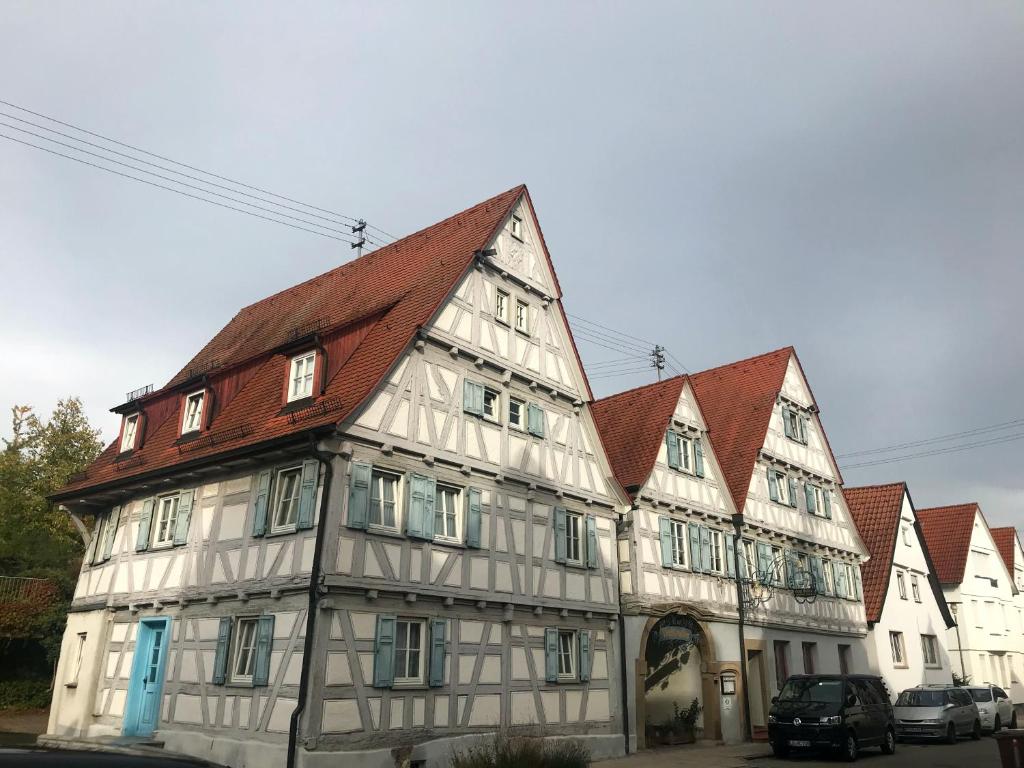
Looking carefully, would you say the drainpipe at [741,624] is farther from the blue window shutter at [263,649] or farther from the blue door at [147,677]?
the blue door at [147,677]

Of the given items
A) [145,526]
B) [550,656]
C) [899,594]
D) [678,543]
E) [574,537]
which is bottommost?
[550,656]

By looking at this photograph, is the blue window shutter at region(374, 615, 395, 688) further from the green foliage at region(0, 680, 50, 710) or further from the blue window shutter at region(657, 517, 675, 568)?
the green foliage at region(0, 680, 50, 710)

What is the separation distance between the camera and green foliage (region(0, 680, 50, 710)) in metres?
26.5

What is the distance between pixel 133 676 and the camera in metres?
17.3

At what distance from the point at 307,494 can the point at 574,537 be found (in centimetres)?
776

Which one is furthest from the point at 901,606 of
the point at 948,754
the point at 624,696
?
the point at 624,696

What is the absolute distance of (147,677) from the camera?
1731cm

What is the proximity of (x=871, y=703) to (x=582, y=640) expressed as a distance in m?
7.57

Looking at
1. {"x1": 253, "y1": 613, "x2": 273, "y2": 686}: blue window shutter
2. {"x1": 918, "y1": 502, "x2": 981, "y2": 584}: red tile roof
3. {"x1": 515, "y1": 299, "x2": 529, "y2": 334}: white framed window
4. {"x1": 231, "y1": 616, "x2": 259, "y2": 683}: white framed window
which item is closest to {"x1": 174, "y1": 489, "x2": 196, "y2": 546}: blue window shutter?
{"x1": 231, "y1": 616, "x2": 259, "y2": 683}: white framed window

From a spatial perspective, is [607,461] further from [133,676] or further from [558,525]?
[133,676]

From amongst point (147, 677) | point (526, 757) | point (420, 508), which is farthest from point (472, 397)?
point (147, 677)

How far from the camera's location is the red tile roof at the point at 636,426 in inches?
912

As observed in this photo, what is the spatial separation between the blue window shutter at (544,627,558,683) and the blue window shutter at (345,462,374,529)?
5778mm

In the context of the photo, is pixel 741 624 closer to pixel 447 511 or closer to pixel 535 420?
pixel 535 420
